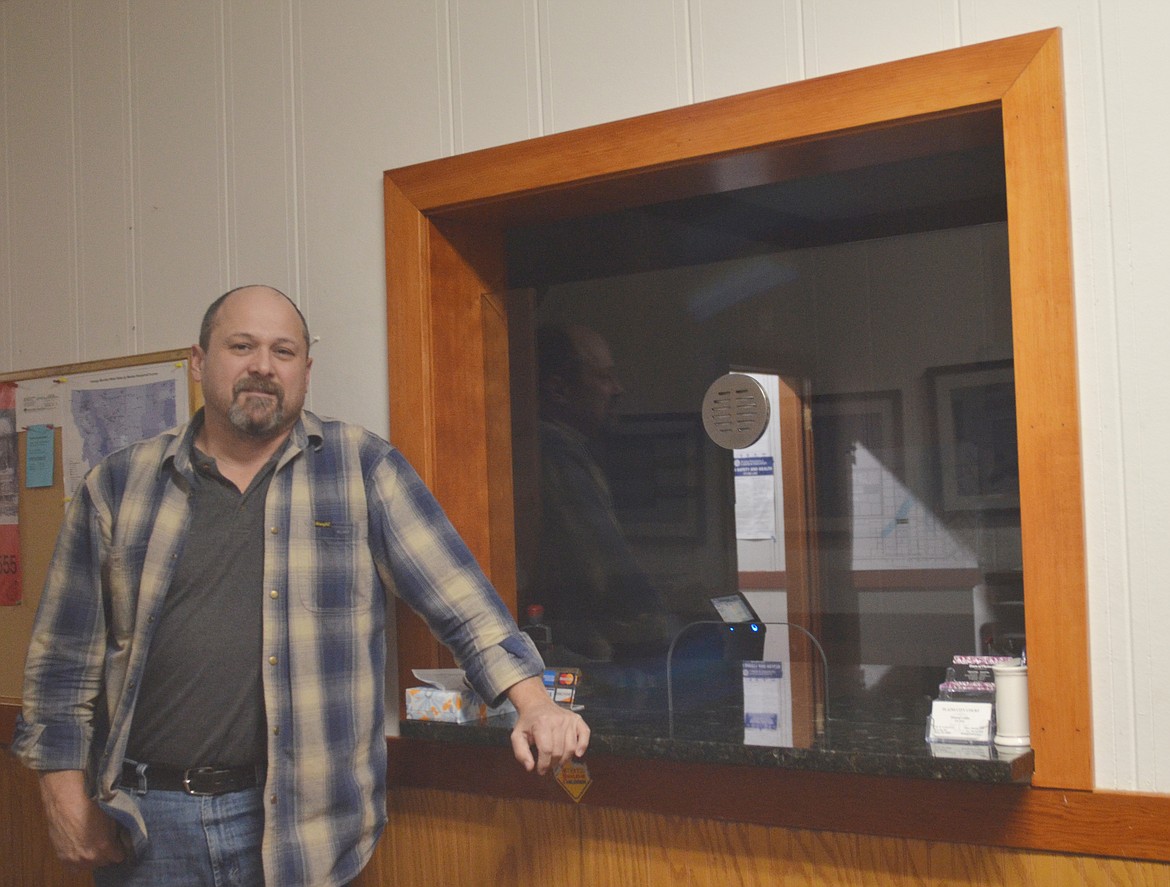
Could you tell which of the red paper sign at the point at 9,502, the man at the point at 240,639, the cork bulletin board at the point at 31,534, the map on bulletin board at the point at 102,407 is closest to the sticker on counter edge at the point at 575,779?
the man at the point at 240,639

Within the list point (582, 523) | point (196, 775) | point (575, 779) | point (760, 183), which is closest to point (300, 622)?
point (196, 775)

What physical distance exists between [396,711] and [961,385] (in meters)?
1.31

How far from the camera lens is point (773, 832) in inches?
76.8

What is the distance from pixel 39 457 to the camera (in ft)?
9.74

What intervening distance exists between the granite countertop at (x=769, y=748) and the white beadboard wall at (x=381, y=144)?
0.20 metres

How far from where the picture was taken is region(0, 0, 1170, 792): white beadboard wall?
1673 millimetres

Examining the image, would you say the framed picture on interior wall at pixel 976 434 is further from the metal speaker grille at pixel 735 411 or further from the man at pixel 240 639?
the man at pixel 240 639

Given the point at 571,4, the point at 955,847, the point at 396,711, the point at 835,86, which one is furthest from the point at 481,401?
the point at 955,847

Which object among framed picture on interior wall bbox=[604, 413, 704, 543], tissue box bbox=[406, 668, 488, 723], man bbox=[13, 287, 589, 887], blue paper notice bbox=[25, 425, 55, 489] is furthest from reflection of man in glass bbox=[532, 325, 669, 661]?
blue paper notice bbox=[25, 425, 55, 489]

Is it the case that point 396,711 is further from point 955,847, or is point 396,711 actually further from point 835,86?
point 835,86

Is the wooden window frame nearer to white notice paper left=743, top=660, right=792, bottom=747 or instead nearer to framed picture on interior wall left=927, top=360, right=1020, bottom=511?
framed picture on interior wall left=927, top=360, right=1020, bottom=511

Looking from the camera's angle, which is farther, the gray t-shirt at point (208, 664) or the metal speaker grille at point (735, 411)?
the metal speaker grille at point (735, 411)

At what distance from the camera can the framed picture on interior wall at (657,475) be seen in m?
2.35

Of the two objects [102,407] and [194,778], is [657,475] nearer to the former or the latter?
[194,778]
